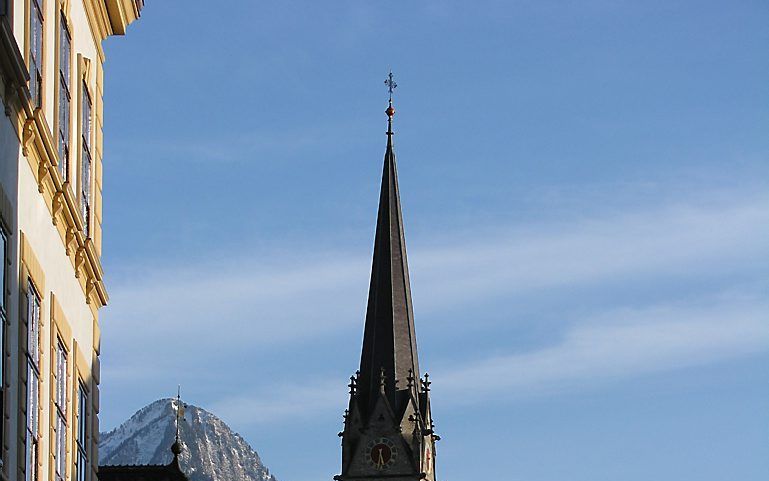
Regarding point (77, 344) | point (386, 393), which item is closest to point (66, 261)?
point (77, 344)

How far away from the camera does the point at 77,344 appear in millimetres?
41438

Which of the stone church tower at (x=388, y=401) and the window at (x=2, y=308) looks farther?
the stone church tower at (x=388, y=401)

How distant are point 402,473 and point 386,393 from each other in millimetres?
5016

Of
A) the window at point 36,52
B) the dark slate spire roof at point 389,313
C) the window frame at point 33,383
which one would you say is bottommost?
the window frame at point 33,383

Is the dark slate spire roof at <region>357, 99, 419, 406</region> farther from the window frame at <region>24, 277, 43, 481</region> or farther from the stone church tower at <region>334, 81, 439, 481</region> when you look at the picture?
the window frame at <region>24, 277, 43, 481</region>

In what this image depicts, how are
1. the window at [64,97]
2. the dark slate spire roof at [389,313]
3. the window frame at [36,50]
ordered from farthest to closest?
the dark slate spire roof at [389,313], the window at [64,97], the window frame at [36,50]

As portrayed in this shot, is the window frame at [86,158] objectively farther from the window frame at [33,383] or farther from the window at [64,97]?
the window frame at [33,383]

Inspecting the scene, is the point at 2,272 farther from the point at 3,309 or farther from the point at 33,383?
the point at 33,383

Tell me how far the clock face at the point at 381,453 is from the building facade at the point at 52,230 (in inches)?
3908

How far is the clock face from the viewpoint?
14462 cm

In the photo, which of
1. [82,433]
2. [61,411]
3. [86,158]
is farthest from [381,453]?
[61,411]

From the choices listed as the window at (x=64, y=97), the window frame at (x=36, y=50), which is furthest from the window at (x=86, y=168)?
the window frame at (x=36, y=50)

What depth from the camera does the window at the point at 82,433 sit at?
41.6m

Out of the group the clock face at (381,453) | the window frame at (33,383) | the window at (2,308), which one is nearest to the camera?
the window at (2,308)
